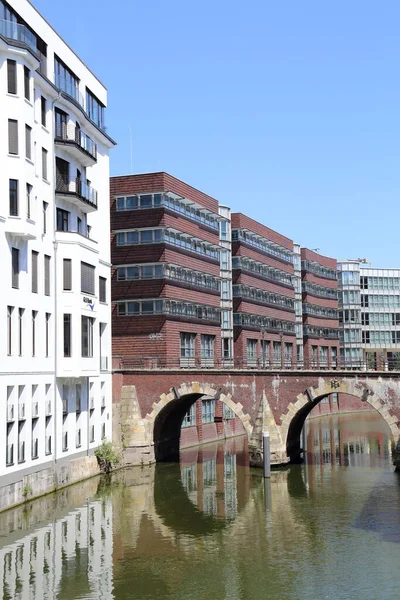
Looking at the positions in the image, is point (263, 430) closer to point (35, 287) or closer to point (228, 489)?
point (228, 489)

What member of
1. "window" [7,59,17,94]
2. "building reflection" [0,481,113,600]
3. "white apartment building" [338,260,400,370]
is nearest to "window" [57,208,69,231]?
"window" [7,59,17,94]

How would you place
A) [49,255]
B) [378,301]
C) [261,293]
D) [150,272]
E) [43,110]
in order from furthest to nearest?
[378,301]
[261,293]
[150,272]
[43,110]
[49,255]

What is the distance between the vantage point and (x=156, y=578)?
111 ft

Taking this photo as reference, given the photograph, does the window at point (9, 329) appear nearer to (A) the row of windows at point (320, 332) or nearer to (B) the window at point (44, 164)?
(B) the window at point (44, 164)

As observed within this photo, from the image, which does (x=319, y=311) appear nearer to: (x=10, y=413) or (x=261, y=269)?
(x=261, y=269)

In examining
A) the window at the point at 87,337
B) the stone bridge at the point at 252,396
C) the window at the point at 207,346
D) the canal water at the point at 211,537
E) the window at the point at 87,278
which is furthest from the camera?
the window at the point at 207,346

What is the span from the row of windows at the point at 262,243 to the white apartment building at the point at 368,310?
32.5 meters

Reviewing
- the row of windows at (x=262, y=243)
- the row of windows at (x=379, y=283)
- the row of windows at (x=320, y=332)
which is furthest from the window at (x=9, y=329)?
the row of windows at (x=379, y=283)

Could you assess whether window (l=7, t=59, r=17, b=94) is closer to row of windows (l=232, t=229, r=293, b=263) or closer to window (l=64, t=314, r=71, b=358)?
window (l=64, t=314, r=71, b=358)

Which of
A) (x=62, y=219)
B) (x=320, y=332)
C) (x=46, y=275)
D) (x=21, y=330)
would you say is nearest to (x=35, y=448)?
(x=21, y=330)

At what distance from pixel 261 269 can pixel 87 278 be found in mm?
56799

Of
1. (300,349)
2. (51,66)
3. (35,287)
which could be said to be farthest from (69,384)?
(300,349)

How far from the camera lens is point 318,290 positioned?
143875 mm

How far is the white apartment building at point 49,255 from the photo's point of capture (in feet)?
159
